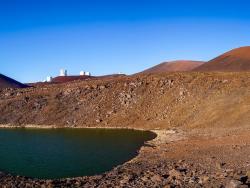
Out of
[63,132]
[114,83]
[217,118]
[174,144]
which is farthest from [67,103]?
[174,144]

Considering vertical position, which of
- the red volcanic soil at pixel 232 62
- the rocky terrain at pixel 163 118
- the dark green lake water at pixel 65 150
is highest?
the red volcanic soil at pixel 232 62

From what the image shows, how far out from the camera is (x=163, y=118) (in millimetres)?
62094

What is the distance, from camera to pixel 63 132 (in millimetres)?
59375

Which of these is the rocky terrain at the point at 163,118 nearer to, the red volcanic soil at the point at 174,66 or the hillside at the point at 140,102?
the hillside at the point at 140,102

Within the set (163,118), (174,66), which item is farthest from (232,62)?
(174,66)

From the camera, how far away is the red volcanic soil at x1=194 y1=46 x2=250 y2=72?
88.9 metres

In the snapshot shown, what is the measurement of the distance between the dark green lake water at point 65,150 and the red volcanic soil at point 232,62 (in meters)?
39.1

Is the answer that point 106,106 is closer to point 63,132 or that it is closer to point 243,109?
point 63,132

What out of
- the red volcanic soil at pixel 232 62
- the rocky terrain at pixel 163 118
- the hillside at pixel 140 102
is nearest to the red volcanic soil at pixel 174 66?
the red volcanic soil at pixel 232 62

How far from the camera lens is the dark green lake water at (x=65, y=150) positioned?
33156mm

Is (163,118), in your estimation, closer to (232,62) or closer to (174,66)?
(232,62)

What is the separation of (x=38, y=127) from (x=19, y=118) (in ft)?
19.8

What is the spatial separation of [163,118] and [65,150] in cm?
2219

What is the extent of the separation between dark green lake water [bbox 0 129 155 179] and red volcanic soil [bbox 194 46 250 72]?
128 ft
